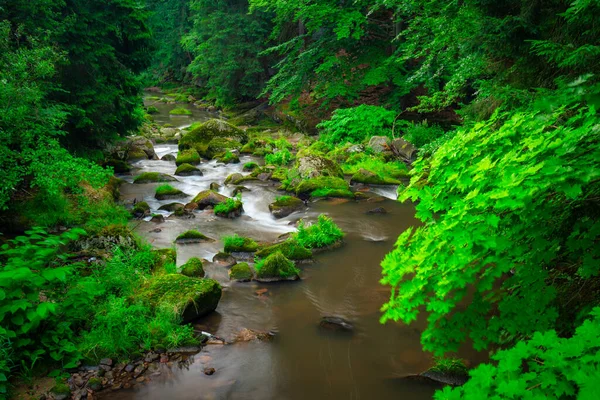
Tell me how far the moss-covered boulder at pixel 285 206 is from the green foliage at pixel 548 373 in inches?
384

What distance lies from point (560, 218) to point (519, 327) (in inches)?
36.6

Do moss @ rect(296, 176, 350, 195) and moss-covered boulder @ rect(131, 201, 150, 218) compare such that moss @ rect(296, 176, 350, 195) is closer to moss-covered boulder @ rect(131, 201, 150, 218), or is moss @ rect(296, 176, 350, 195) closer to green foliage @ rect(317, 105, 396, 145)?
moss-covered boulder @ rect(131, 201, 150, 218)

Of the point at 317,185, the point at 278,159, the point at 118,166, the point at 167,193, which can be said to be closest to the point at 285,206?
the point at 317,185

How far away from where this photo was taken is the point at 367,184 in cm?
1407

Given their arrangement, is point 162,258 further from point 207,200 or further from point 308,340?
point 207,200

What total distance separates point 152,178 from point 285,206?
18.4ft

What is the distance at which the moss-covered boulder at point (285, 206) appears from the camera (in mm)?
11825

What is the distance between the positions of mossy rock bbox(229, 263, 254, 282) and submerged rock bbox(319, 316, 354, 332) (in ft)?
6.31

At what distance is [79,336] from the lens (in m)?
5.43

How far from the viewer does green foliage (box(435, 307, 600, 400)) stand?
6.30ft

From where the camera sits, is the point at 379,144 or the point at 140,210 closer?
the point at 140,210

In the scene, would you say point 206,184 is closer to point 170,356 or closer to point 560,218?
point 170,356

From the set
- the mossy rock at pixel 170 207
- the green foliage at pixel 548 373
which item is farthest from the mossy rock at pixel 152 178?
the green foliage at pixel 548 373

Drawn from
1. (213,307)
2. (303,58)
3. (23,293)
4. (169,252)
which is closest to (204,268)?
(169,252)
